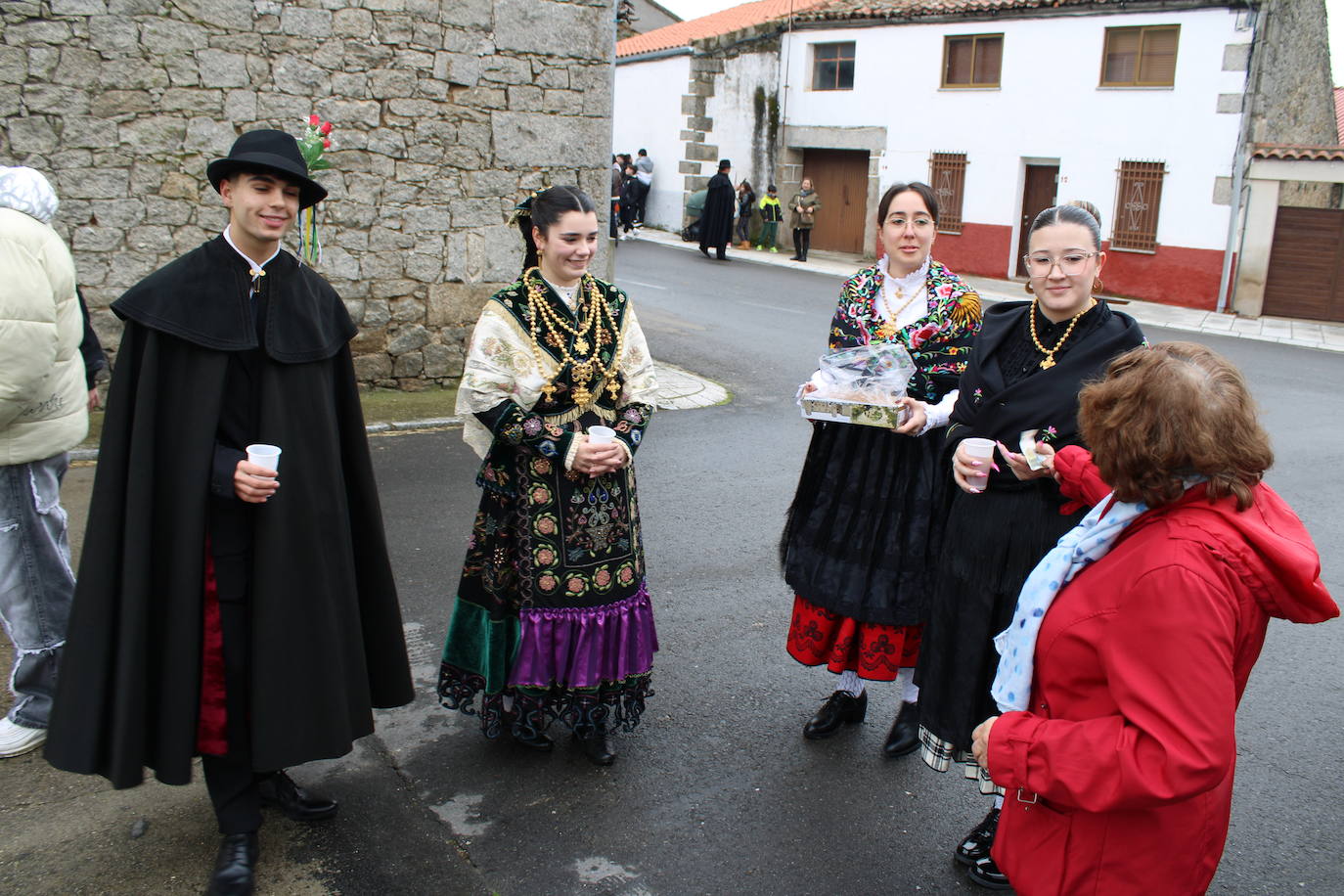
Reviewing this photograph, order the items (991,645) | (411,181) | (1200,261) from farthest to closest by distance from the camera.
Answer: (1200,261) → (411,181) → (991,645)

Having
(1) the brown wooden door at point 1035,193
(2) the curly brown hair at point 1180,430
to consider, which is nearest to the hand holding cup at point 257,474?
(2) the curly brown hair at point 1180,430

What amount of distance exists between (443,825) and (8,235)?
2.25 m

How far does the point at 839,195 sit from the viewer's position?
25.6m

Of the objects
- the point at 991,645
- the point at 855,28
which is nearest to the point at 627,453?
the point at 991,645

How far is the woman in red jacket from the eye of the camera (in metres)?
1.81

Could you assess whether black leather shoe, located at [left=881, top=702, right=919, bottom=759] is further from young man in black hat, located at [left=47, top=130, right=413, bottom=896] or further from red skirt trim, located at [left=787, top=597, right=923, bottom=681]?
young man in black hat, located at [left=47, top=130, right=413, bottom=896]

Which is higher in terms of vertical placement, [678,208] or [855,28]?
[855,28]

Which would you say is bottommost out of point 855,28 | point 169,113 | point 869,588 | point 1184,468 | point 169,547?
point 869,588

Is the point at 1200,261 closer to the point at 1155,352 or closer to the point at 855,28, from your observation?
the point at 855,28

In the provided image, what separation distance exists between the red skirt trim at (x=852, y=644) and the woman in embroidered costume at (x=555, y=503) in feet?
1.93

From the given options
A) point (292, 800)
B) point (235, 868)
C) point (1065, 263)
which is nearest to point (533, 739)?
point (292, 800)

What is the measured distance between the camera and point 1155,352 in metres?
2.03

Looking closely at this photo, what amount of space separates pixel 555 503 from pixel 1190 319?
17802 mm

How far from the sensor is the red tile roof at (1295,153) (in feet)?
59.0
